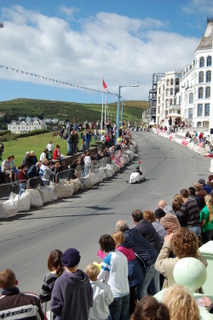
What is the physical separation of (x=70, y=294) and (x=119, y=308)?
1543 millimetres

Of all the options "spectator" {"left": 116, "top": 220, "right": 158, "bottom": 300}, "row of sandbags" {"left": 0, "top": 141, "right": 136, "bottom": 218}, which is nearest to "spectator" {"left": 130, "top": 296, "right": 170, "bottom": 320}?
"spectator" {"left": 116, "top": 220, "right": 158, "bottom": 300}

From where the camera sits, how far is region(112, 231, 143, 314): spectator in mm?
6312

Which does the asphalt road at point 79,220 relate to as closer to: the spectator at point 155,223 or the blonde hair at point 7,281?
the spectator at point 155,223

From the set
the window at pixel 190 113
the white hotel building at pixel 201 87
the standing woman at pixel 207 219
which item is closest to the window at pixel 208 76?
the white hotel building at pixel 201 87

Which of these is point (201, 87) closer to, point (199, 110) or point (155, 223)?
point (199, 110)

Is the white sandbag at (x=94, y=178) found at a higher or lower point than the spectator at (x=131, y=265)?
lower

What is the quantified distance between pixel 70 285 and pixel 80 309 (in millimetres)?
324

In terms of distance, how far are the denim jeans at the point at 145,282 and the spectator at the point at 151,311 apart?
3.53 m

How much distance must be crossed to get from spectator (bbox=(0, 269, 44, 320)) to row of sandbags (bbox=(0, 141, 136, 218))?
37.9 feet

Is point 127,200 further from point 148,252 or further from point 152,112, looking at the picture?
point 152,112

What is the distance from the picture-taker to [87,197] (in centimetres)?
2094

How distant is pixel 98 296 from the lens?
17.4 ft

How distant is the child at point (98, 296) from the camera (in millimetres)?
5324

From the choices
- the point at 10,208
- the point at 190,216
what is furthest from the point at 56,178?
the point at 190,216
